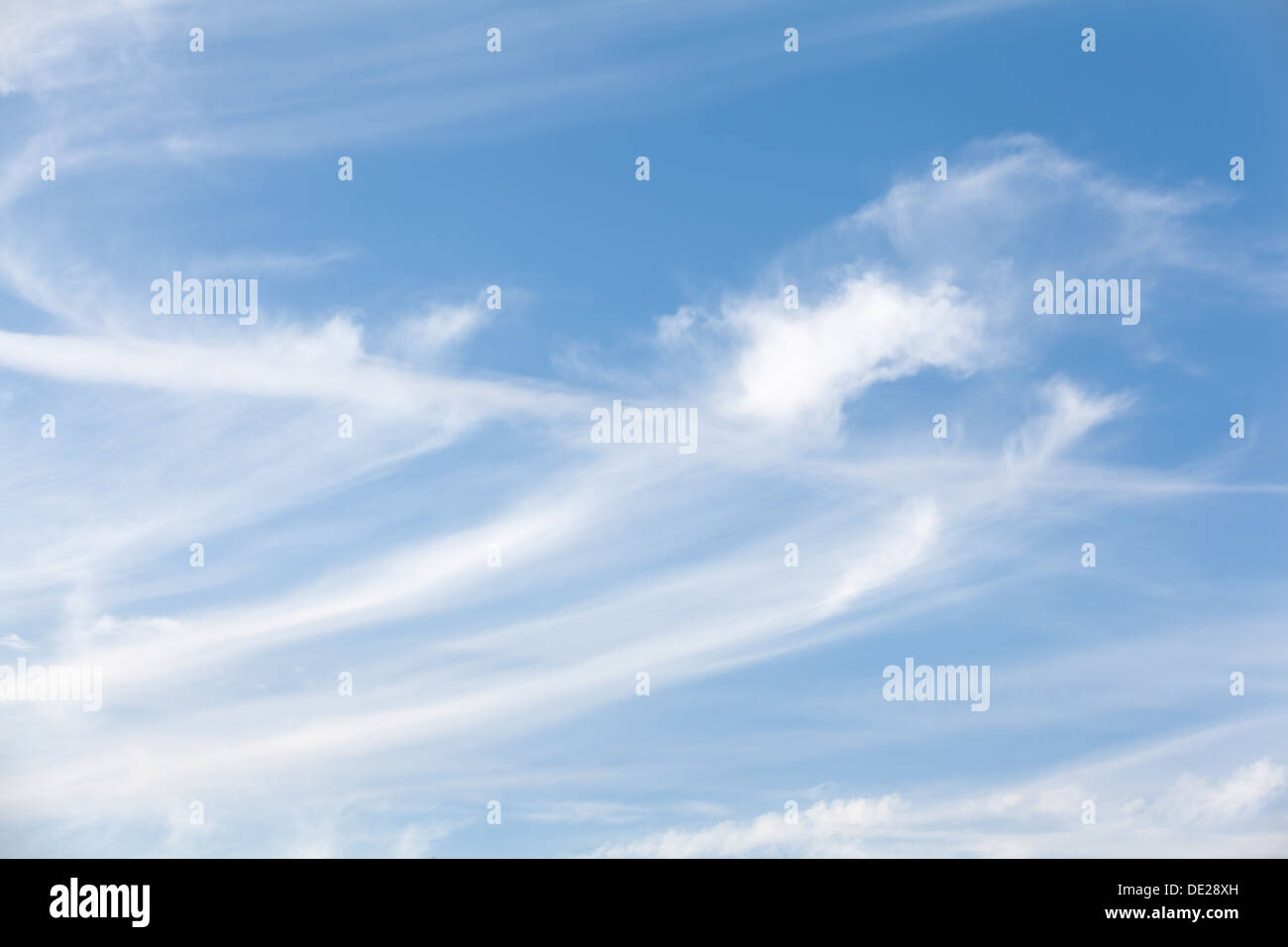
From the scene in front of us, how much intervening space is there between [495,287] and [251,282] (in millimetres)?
3921

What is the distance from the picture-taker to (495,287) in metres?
15.8
